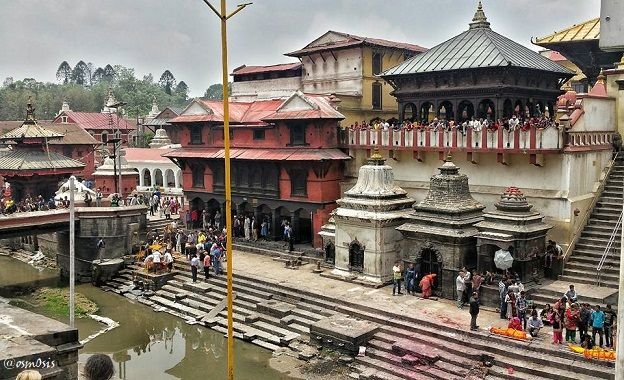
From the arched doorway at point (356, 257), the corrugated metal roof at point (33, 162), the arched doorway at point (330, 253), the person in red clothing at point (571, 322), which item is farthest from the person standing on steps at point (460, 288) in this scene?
the corrugated metal roof at point (33, 162)

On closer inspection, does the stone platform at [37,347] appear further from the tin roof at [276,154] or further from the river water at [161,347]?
the tin roof at [276,154]

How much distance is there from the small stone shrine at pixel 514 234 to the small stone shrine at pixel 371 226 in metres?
3.50

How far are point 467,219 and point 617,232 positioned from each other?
16.2 feet

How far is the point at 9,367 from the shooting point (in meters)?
10.7

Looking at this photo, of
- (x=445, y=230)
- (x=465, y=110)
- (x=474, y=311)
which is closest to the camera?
(x=474, y=311)

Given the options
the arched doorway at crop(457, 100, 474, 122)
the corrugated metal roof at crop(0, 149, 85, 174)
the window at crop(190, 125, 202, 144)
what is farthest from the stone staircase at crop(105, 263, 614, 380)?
the corrugated metal roof at crop(0, 149, 85, 174)

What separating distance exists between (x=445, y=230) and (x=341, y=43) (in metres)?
16.6

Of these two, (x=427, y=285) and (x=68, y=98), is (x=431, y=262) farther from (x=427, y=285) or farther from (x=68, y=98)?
(x=68, y=98)

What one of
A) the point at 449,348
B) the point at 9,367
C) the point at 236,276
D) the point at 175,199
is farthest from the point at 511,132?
the point at 175,199

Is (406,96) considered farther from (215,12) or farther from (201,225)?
(215,12)

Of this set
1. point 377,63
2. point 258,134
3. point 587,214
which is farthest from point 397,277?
point 377,63

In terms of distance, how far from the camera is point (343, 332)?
56.5 ft

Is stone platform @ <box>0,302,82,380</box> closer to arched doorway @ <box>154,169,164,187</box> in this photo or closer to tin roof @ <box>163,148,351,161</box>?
tin roof @ <box>163,148,351,161</box>

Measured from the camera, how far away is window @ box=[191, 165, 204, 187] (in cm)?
3173
